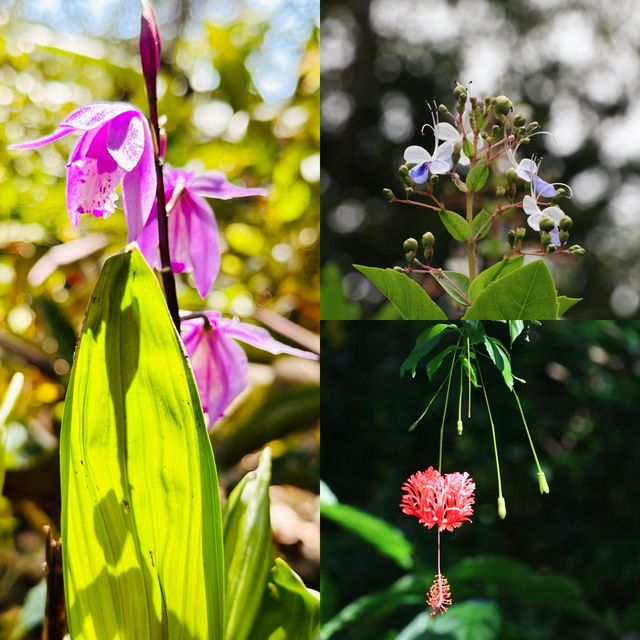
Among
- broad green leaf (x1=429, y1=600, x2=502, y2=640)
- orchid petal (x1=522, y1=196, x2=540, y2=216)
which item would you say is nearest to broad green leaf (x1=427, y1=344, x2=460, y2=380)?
orchid petal (x1=522, y1=196, x2=540, y2=216)

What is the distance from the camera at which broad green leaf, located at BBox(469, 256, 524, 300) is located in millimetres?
519

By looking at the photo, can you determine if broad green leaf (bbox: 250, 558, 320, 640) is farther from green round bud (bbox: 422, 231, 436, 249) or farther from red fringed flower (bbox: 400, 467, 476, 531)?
green round bud (bbox: 422, 231, 436, 249)

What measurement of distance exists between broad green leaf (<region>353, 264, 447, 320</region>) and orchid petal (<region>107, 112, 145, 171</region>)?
206mm

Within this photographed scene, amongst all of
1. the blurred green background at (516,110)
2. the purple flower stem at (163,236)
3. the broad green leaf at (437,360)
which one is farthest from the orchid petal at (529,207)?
the purple flower stem at (163,236)

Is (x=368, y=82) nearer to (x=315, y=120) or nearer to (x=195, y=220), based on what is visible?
(x=315, y=120)

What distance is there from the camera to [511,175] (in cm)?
53

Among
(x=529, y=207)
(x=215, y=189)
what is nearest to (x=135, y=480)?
(x=215, y=189)

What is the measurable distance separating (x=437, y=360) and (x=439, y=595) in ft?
0.68

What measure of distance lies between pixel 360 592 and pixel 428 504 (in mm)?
137

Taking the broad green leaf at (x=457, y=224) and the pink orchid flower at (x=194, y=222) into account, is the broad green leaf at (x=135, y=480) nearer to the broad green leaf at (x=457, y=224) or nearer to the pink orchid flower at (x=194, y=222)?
the pink orchid flower at (x=194, y=222)

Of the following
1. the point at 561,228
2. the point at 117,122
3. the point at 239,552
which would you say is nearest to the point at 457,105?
the point at 561,228

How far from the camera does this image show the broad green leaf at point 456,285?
534 millimetres

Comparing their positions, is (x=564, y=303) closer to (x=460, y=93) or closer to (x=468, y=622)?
(x=460, y=93)

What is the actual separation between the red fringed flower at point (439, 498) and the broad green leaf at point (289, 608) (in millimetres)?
119
